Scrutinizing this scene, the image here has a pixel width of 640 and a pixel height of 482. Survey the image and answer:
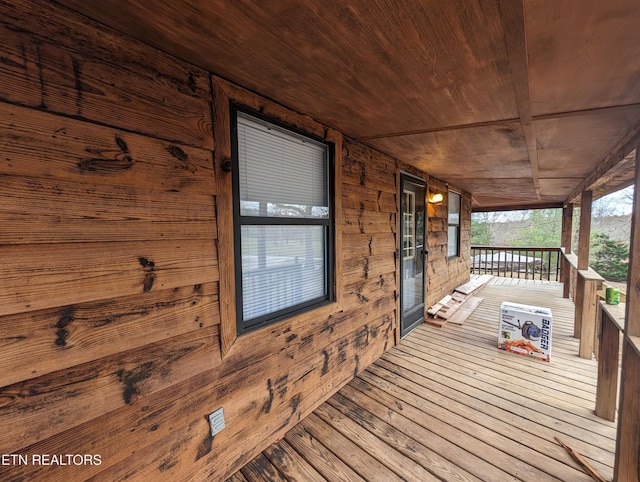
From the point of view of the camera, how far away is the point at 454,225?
5.08m

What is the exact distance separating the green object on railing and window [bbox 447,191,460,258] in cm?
292

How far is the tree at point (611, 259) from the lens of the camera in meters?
9.78

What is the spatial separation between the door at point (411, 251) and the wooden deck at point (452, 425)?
67cm

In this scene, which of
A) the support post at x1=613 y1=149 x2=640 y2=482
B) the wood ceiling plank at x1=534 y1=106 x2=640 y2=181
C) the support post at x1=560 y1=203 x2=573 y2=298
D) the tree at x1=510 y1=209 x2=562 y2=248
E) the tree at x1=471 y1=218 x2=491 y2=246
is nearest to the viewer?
the support post at x1=613 y1=149 x2=640 y2=482

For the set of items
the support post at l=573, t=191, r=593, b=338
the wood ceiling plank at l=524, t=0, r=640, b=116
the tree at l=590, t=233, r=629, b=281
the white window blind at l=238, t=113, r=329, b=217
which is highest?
the wood ceiling plank at l=524, t=0, r=640, b=116

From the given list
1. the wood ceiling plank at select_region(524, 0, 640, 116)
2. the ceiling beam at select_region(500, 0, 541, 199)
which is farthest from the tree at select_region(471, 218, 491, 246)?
the wood ceiling plank at select_region(524, 0, 640, 116)

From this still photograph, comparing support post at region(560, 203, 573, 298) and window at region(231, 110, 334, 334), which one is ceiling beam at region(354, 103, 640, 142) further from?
support post at region(560, 203, 573, 298)

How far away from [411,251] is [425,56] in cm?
263

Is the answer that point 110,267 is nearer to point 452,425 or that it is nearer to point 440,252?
point 452,425

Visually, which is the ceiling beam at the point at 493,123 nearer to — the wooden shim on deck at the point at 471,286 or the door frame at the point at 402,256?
the door frame at the point at 402,256

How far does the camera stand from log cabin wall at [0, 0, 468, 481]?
835 mm

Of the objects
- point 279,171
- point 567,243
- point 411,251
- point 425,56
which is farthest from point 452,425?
point 567,243

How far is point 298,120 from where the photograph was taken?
67.9 inches

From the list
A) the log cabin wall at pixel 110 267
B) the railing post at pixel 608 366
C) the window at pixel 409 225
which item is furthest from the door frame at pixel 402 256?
the log cabin wall at pixel 110 267
